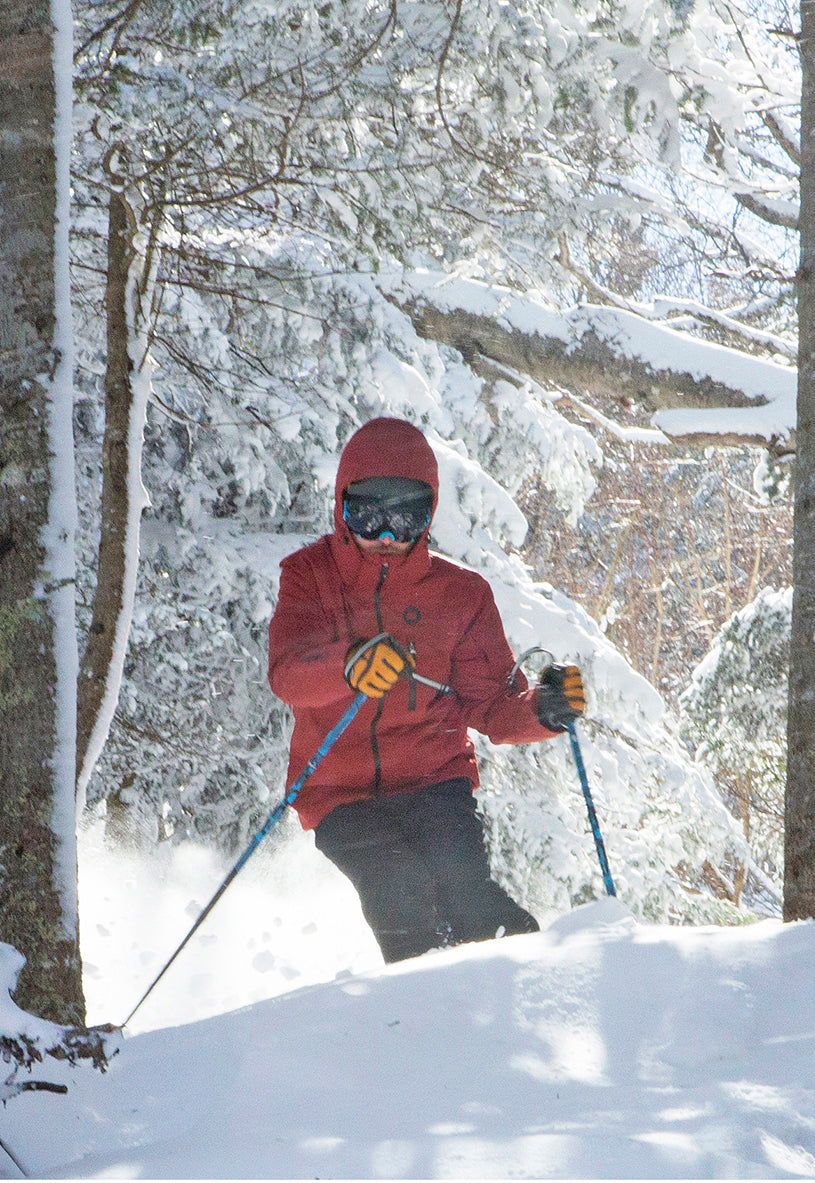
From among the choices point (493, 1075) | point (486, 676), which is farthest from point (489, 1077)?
point (486, 676)

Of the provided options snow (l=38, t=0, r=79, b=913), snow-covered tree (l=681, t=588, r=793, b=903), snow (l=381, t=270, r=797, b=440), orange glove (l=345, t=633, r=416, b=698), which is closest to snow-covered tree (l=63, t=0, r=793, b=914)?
snow (l=381, t=270, r=797, b=440)

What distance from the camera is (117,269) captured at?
4023 millimetres

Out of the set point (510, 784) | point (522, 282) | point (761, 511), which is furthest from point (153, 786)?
point (761, 511)

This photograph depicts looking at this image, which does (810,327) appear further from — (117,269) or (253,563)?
(253,563)

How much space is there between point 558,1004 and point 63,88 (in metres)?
2.39

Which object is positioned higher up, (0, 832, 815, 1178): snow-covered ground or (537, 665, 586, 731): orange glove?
(537, 665, 586, 731): orange glove

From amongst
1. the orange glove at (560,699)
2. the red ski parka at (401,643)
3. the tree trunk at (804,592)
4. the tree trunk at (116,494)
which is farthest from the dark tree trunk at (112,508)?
the tree trunk at (804,592)

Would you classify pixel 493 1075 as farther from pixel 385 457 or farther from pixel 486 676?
pixel 385 457

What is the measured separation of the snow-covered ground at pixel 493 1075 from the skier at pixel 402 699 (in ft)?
2.06

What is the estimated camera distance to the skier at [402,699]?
297 cm

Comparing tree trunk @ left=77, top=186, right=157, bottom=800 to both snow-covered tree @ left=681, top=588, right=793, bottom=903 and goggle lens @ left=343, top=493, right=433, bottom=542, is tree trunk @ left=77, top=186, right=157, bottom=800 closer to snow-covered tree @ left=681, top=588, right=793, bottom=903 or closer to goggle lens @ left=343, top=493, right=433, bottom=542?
goggle lens @ left=343, top=493, right=433, bottom=542

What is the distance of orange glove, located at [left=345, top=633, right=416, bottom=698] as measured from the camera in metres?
2.78

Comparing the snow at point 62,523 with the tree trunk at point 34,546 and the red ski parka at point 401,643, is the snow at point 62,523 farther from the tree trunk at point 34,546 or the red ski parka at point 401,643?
the red ski parka at point 401,643

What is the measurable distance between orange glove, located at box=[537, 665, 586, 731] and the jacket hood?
27.3 inches
